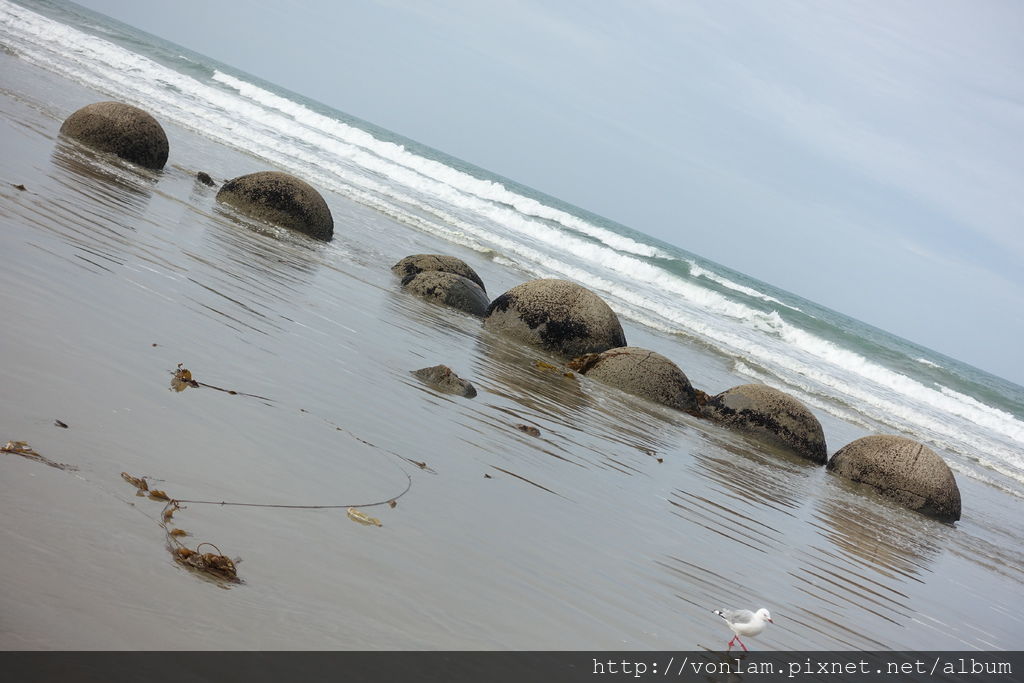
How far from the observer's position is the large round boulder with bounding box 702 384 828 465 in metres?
12.9

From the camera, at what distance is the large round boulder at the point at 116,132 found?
1517cm

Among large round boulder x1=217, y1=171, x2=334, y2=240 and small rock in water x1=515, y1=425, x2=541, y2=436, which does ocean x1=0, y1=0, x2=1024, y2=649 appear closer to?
small rock in water x1=515, y1=425, x2=541, y2=436

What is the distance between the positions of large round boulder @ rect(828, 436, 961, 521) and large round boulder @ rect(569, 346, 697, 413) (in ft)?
8.18

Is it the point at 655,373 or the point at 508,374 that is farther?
the point at 655,373

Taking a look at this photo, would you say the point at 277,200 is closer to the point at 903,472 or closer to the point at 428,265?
the point at 428,265

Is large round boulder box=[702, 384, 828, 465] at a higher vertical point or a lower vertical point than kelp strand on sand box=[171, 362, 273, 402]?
higher

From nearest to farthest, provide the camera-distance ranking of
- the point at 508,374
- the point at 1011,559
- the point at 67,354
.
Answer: the point at 67,354
the point at 508,374
the point at 1011,559

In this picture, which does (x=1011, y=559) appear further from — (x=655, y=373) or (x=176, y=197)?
(x=176, y=197)

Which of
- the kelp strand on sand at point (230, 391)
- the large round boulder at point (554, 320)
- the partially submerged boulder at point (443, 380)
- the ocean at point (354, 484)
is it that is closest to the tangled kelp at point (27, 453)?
the ocean at point (354, 484)

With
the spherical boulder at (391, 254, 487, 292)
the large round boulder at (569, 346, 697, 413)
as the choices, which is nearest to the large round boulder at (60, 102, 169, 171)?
the spherical boulder at (391, 254, 487, 292)

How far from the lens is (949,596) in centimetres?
755

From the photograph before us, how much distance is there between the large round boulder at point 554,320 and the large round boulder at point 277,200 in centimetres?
400
